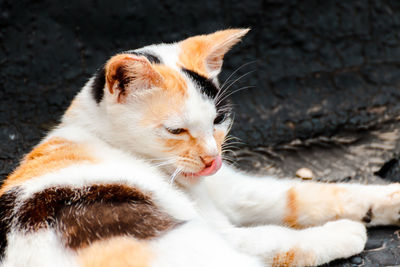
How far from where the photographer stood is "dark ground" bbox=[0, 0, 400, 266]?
228 centimetres

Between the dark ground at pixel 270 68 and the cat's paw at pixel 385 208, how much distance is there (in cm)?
46

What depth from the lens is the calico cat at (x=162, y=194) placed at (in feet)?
4.07

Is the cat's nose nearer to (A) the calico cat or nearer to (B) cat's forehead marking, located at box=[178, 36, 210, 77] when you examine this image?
(A) the calico cat

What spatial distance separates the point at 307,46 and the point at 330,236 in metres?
1.20

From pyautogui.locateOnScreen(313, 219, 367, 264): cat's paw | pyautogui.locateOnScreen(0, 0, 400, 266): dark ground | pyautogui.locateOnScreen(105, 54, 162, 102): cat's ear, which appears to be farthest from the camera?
pyautogui.locateOnScreen(0, 0, 400, 266): dark ground

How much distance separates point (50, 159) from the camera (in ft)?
4.75

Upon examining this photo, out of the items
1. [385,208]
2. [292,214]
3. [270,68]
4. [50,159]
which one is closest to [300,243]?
[292,214]

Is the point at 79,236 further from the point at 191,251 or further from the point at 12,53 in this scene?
the point at 12,53

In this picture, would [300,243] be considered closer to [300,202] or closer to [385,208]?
[300,202]

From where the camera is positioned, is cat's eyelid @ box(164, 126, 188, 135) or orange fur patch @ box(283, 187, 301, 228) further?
orange fur patch @ box(283, 187, 301, 228)

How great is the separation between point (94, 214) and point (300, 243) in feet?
1.81

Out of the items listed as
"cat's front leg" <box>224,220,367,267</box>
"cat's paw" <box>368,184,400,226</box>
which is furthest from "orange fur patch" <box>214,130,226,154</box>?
"cat's paw" <box>368,184,400,226</box>

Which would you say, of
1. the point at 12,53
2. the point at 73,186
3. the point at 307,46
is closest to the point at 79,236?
the point at 73,186

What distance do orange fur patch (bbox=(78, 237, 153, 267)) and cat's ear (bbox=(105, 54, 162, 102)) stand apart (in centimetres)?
40
